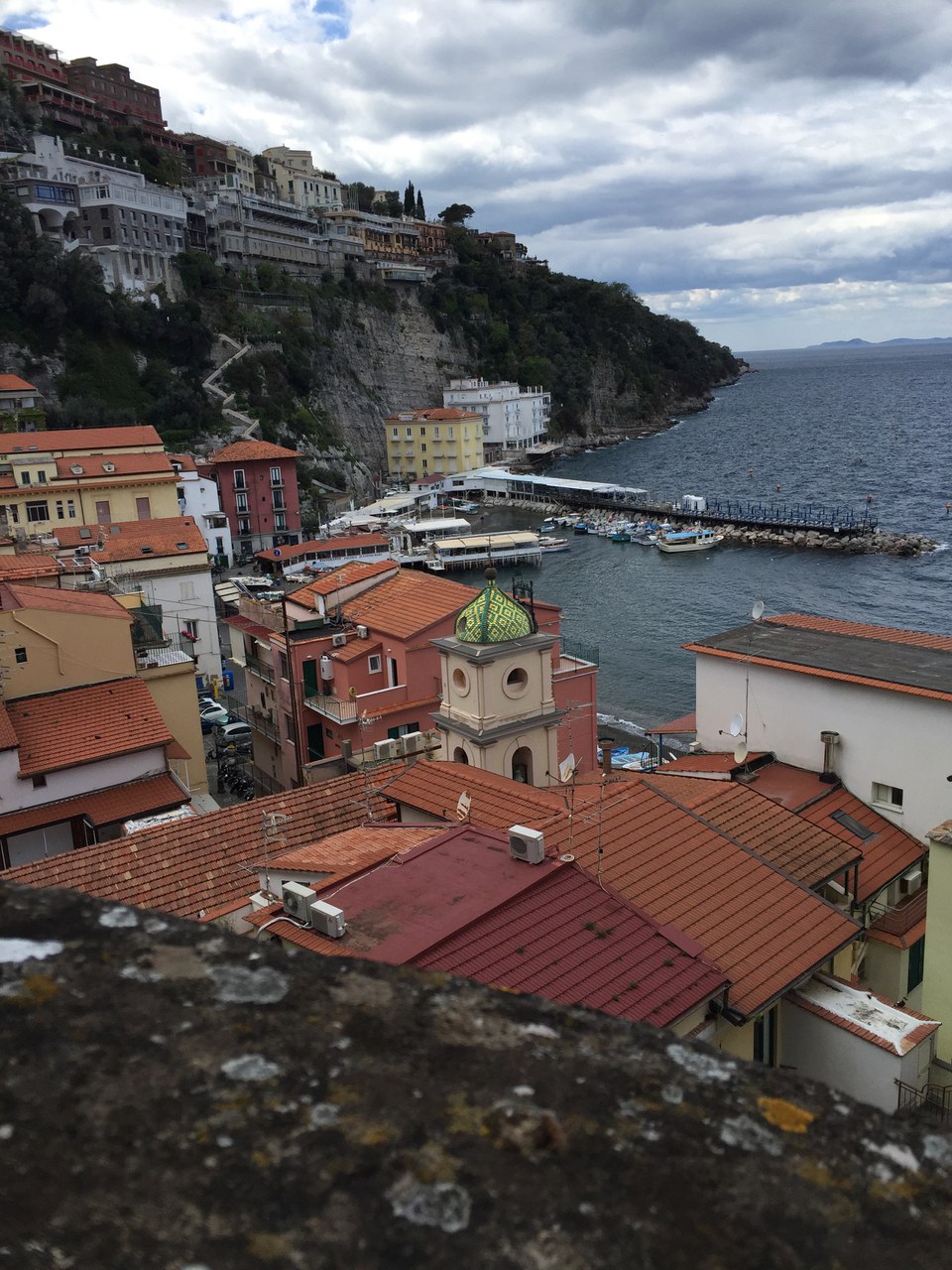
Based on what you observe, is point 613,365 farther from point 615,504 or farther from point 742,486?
point 615,504

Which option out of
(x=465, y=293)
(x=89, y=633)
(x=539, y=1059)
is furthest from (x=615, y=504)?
(x=539, y=1059)

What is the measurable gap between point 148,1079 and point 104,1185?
282mm

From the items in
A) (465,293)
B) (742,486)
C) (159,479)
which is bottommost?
(742,486)

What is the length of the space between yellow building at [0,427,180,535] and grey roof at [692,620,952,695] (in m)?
36.9

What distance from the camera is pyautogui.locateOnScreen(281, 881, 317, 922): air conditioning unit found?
10.0 metres

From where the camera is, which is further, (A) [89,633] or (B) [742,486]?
(B) [742,486]

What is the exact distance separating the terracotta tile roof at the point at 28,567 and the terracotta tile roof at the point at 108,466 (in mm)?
20681

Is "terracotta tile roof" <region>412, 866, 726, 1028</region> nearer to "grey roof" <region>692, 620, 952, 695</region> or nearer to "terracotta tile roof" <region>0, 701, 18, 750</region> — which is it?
"grey roof" <region>692, 620, 952, 695</region>

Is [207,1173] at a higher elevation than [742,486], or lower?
higher

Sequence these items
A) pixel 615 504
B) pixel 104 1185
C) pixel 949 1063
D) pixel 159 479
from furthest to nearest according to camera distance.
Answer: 1. pixel 615 504
2. pixel 159 479
3. pixel 949 1063
4. pixel 104 1185

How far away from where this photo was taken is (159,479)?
53.7 meters

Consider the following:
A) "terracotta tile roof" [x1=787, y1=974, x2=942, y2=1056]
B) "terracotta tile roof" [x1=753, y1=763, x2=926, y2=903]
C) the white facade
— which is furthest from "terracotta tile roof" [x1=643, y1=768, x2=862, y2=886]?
the white facade

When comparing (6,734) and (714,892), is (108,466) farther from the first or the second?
(714,892)

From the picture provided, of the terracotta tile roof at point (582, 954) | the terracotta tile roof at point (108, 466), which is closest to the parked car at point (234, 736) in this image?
the terracotta tile roof at point (108, 466)
